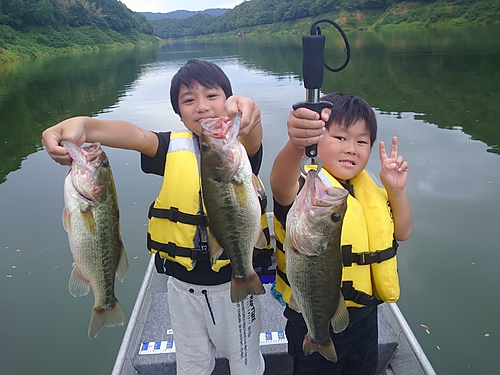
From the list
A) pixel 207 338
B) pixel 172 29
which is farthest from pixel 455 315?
pixel 172 29

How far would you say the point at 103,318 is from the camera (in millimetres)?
2350

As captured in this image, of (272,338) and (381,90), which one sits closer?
(272,338)

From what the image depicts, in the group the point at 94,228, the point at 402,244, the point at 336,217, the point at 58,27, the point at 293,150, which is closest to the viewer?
the point at 336,217

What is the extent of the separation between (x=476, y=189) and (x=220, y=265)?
24.3 feet

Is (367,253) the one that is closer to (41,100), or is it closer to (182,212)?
(182,212)

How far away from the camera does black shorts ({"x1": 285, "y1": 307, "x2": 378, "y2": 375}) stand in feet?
8.51

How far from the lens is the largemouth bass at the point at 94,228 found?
2.05 meters

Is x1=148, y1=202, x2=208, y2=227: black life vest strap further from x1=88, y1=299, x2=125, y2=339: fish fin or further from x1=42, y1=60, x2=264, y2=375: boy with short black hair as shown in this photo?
x1=88, y1=299, x2=125, y2=339: fish fin

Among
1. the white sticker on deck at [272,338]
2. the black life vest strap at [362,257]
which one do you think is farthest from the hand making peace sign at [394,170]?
the white sticker on deck at [272,338]

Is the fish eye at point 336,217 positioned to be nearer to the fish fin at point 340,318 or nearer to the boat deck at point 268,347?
the fish fin at point 340,318

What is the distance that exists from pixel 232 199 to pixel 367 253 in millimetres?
1085

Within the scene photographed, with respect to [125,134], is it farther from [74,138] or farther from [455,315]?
[455,315]

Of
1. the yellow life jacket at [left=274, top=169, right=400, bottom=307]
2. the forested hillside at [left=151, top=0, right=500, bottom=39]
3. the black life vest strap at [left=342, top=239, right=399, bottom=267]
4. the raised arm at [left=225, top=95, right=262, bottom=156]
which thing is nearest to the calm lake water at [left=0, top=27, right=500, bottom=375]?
the yellow life jacket at [left=274, top=169, right=400, bottom=307]

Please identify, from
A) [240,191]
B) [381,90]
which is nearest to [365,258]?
[240,191]
